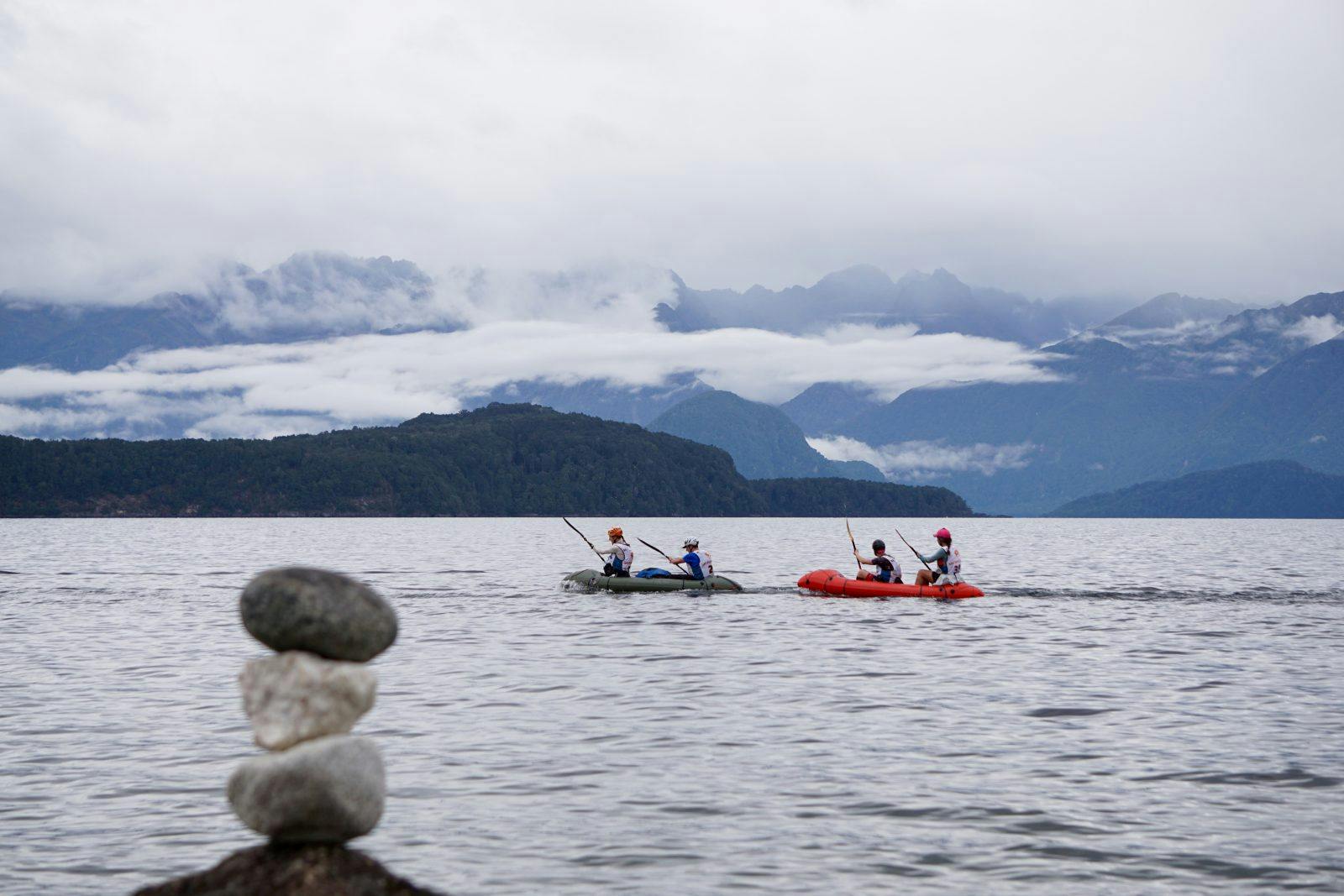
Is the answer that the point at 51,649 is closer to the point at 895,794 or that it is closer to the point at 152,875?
the point at 152,875

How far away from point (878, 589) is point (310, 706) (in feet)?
127

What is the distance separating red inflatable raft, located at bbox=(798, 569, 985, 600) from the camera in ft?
158

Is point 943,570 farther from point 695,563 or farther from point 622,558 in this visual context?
point 622,558

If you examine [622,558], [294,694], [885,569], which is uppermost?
[622,558]

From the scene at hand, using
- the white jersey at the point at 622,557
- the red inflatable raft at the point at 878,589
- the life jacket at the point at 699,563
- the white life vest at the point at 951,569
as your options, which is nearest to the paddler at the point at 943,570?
the white life vest at the point at 951,569

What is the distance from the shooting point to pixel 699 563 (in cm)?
5116

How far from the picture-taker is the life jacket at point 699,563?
1998 inches

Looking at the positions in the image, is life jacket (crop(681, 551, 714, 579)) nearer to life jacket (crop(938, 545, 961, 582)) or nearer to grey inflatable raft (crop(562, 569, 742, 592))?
grey inflatable raft (crop(562, 569, 742, 592))

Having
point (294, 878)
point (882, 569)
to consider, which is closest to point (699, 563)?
point (882, 569)

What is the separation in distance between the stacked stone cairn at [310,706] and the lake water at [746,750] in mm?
3215

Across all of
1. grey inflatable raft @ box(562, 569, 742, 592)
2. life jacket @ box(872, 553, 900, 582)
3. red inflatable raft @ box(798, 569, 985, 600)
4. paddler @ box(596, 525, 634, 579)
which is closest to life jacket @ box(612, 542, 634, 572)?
paddler @ box(596, 525, 634, 579)

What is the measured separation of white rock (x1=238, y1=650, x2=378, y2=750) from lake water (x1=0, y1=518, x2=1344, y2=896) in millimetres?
3433

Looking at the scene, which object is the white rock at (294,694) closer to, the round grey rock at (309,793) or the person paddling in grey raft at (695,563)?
the round grey rock at (309,793)

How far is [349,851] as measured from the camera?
36.0 ft
